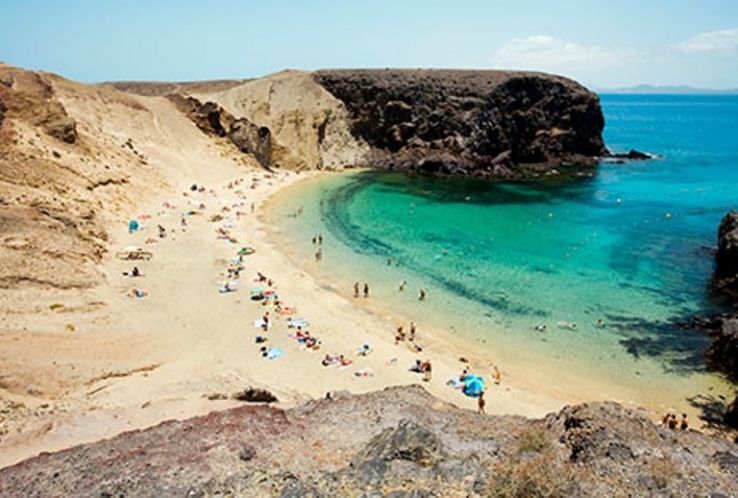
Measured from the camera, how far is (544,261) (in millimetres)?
36156

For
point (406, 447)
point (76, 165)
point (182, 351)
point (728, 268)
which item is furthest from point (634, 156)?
point (406, 447)

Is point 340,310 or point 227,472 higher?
point 227,472

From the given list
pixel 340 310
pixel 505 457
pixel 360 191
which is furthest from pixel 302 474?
pixel 360 191

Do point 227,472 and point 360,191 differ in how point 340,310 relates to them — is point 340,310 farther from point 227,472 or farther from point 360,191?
point 360,191

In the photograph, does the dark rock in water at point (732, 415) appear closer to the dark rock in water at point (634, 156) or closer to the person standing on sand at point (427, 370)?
the person standing on sand at point (427, 370)

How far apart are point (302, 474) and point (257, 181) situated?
161 feet

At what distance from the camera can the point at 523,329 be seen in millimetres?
26312

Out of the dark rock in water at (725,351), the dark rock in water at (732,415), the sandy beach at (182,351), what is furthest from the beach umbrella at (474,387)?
the dark rock in water at (725,351)

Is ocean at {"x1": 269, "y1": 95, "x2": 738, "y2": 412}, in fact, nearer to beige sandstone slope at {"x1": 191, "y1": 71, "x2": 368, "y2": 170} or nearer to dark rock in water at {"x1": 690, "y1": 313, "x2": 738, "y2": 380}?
Result: dark rock in water at {"x1": 690, "y1": 313, "x2": 738, "y2": 380}

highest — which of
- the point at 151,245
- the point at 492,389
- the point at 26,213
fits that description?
the point at 26,213

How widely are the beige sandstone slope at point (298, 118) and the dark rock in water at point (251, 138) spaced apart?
7.73ft

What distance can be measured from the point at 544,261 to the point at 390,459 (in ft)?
93.8

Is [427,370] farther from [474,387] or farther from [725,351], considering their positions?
[725,351]

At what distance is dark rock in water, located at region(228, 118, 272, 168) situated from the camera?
62562 millimetres
